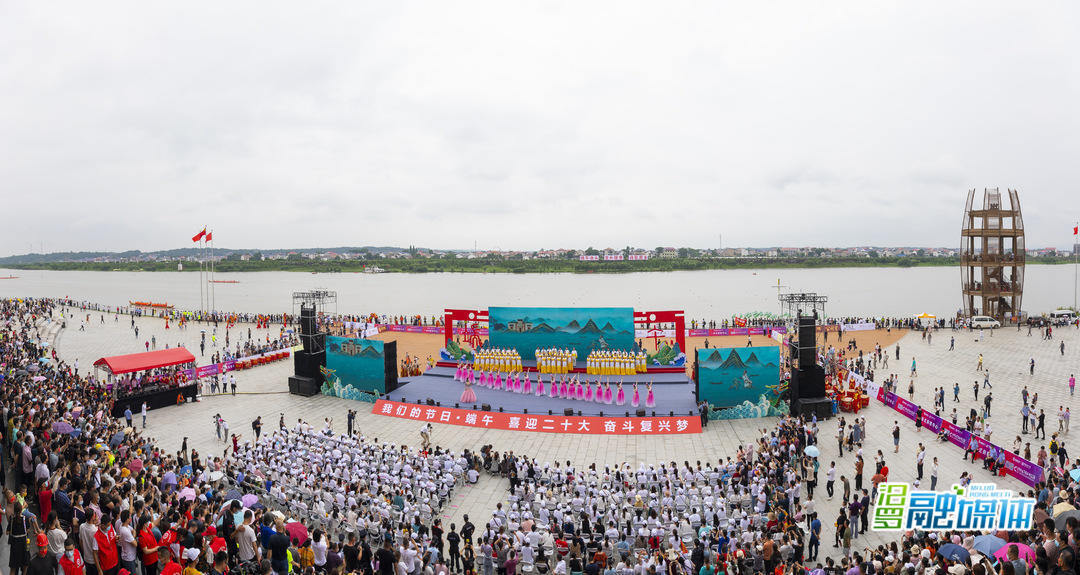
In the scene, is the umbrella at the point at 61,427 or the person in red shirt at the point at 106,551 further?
the umbrella at the point at 61,427

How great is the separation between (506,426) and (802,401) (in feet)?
34.0

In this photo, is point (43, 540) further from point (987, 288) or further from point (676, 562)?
point (987, 288)

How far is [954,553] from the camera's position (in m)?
7.60

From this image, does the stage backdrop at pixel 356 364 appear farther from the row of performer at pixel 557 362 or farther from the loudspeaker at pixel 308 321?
the row of performer at pixel 557 362

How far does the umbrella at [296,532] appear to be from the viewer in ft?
29.1

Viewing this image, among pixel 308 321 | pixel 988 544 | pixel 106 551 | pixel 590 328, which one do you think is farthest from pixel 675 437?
pixel 308 321

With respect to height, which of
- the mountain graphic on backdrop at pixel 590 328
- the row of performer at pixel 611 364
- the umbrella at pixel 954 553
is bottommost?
the row of performer at pixel 611 364

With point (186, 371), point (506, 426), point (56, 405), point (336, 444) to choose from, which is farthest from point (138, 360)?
point (506, 426)

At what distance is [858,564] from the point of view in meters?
8.25

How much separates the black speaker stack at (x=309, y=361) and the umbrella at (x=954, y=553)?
2165 centimetres

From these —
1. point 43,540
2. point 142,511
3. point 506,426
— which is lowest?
point 506,426

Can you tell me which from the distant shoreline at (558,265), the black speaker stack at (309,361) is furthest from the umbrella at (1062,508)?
the distant shoreline at (558,265)

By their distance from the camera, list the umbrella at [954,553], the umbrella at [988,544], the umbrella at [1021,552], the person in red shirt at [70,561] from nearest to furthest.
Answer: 1. the person in red shirt at [70,561]
2. the umbrella at [1021,552]
3. the umbrella at [954,553]
4. the umbrella at [988,544]

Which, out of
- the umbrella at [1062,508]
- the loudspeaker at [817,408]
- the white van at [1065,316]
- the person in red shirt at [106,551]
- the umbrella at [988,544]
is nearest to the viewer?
the person in red shirt at [106,551]
